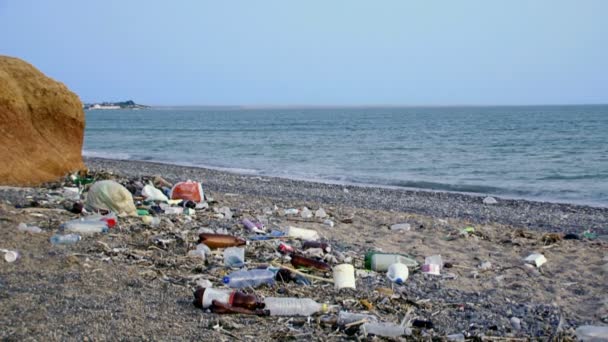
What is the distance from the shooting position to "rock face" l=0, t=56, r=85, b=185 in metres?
10.6

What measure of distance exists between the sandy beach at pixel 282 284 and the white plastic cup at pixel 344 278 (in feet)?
0.37

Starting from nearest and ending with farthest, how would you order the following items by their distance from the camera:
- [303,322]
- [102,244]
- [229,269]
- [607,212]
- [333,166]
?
[303,322], [229,269], [102,244], [607,212], [333,166]

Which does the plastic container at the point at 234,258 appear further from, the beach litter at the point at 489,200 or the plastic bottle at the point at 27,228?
the beach litter at the point at 489,200

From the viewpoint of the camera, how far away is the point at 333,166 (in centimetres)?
2375

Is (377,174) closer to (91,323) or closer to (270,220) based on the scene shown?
(270,220)

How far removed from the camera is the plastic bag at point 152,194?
9.38 metres

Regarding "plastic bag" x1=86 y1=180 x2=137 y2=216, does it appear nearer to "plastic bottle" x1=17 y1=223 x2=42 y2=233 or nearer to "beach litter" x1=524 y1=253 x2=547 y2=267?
"plastic bottle" x1=17 y1=223 x2=42 y2=233

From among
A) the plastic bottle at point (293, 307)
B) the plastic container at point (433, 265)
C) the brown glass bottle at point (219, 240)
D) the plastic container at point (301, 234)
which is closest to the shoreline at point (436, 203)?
the plastic container at point (301, 234)

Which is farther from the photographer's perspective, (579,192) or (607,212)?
(579,192)

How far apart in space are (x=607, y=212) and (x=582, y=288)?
773cm

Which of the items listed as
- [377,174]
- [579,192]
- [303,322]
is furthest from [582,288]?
[377,174]

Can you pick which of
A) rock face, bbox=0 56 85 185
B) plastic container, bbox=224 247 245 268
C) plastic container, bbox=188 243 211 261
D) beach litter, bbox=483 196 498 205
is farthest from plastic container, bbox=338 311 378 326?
beach litter, bbox=483 196 498 205

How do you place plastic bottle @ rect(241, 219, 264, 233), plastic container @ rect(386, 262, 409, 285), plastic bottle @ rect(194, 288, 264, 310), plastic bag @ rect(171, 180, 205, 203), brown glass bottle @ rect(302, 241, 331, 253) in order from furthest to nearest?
plastic bag @ rect(171, 180, 205, 203) → plastic bottle @ rect(241, 219, 264, 233) → brown glass bottle @ rect(302, 241, 331, 253) → plastic container @ rect(386, 262, 409, 285) → plastic bottle @ rect(194, 288, 264, 310)

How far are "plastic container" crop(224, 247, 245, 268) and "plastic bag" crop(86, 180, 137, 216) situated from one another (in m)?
2.55
